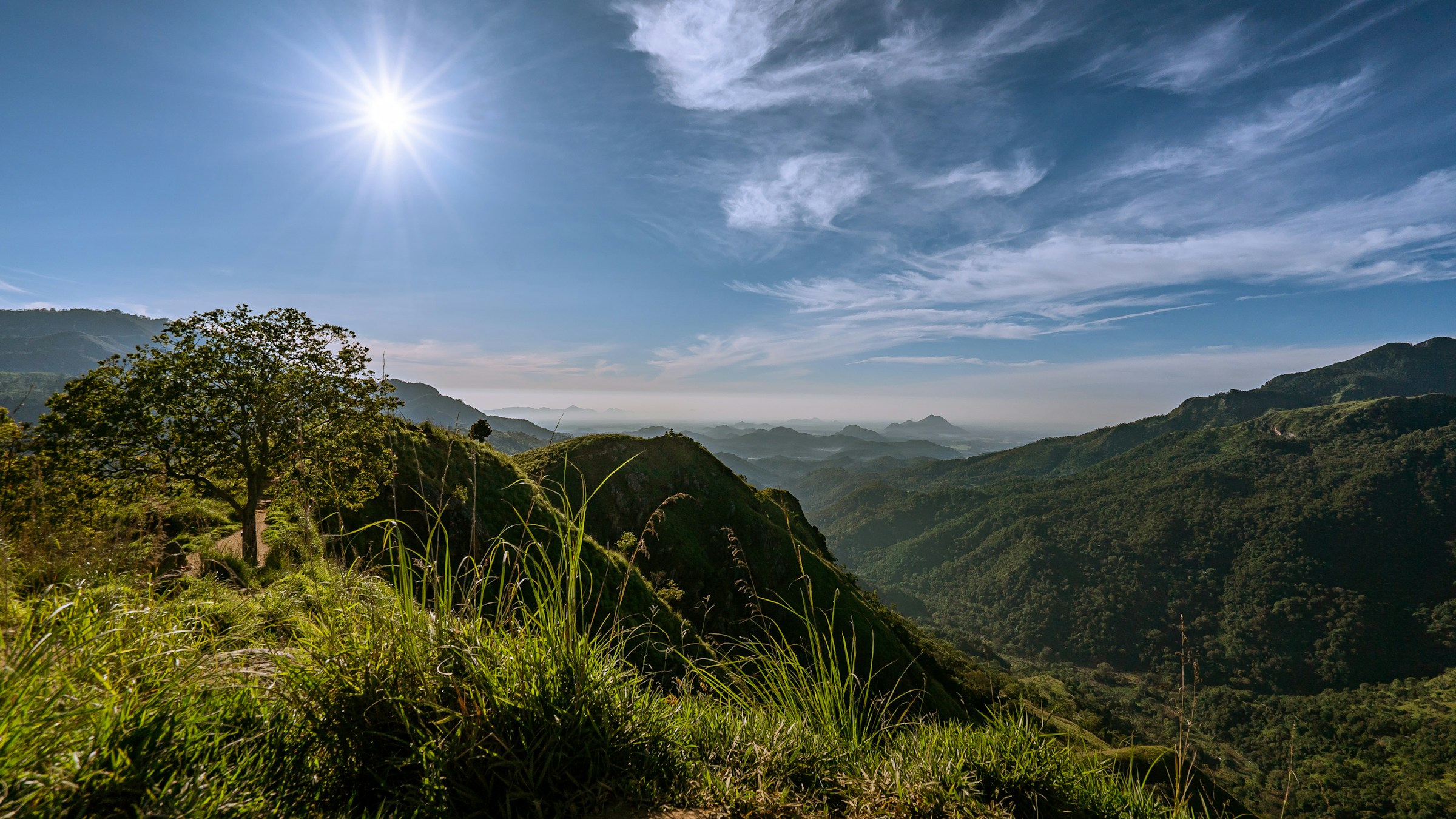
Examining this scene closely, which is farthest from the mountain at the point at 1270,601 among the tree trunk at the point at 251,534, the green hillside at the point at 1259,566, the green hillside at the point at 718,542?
the tree trunk at the point at 251,534

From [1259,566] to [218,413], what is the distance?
215m

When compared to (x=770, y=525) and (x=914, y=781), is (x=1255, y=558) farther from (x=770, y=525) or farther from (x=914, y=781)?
(x=914, y=781)

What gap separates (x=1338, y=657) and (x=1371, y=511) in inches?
2713

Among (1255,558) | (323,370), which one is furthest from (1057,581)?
(323,370)

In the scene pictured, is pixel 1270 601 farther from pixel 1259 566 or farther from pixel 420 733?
pixel 420 733

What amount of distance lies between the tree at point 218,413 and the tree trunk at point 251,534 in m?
0.04

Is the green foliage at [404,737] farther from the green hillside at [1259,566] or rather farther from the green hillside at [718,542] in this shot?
the green hillside at [1259,566]

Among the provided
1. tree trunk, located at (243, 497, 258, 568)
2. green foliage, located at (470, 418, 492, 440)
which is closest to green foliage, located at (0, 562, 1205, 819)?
tree trunk, located at (243, 497, 258, 568)

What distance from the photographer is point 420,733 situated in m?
2.13

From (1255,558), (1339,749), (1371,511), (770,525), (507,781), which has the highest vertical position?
(507,781)

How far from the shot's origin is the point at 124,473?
10.7 m

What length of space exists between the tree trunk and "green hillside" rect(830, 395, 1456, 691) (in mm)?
158791

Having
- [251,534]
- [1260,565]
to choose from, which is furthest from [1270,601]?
[251,534]

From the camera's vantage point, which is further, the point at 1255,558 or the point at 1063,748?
the point at 1255,558
